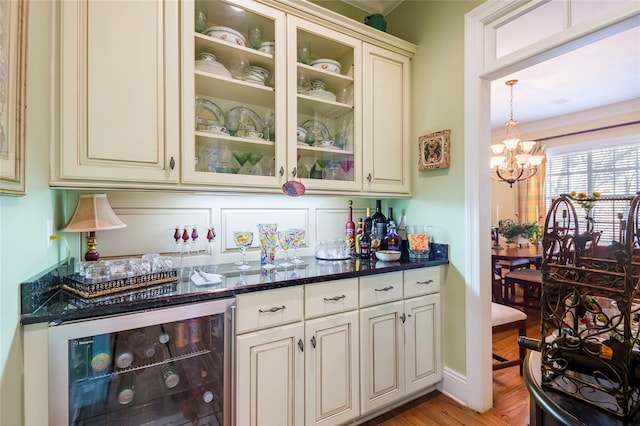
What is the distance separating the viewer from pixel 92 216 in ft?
4.50

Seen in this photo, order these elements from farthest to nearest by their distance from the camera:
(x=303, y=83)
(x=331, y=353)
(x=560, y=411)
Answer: (x=303, y=83) < (x=331, y=353) < (x=560, y=411)

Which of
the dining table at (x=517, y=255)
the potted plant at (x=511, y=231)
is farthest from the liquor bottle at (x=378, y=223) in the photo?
the potted plant at (x=511, y=231)

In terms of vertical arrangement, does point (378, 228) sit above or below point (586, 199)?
below

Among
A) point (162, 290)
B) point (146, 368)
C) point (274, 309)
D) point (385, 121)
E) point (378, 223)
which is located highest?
point (385, 121)

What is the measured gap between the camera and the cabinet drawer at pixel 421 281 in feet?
6.22

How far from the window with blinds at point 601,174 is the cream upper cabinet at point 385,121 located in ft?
11.5

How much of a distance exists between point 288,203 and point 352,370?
1.14 metres

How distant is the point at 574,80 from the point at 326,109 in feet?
11.0

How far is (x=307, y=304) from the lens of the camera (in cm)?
153

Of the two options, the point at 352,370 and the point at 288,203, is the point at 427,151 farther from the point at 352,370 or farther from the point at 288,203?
the point at 352,370

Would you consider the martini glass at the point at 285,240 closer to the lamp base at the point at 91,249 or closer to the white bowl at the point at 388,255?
the white bowl at the point at 388,255

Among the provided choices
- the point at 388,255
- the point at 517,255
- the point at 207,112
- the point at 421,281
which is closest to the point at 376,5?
the point at 207,112

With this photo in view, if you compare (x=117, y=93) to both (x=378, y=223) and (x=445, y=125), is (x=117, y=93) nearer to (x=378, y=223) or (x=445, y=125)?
(x=378, y=223)

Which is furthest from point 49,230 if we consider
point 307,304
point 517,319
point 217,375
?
point 517,319
